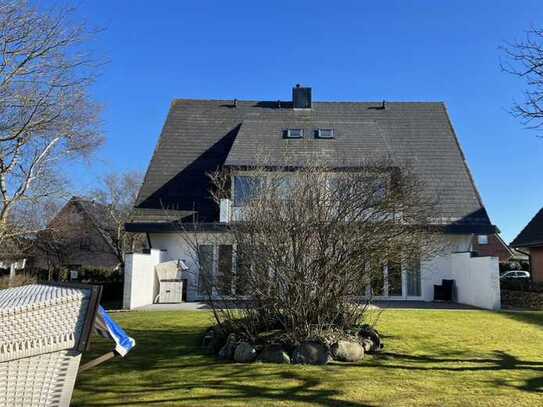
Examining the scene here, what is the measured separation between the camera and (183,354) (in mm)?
7695

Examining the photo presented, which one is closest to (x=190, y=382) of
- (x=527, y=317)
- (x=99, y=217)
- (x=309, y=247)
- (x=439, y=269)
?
(x=309, y=247)

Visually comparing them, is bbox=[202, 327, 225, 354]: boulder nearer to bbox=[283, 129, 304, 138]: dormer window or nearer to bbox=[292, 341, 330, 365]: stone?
bbox=[292, 341, 330, 365]: stone

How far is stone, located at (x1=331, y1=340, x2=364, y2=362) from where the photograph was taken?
7.18m

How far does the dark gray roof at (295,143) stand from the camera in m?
18.6

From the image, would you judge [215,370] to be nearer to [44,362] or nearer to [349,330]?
[349,330]

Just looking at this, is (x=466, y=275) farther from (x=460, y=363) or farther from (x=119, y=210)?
(x=119, y=210)

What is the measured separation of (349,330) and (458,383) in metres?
2.37

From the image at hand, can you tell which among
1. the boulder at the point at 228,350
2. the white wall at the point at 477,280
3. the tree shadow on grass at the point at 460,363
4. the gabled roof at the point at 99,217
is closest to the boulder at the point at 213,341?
the boulder at the point at 228,350

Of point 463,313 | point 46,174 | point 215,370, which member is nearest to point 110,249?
point 46,174

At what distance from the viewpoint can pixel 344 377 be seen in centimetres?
622

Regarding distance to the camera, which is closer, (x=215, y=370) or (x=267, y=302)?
(x=215, y=370)

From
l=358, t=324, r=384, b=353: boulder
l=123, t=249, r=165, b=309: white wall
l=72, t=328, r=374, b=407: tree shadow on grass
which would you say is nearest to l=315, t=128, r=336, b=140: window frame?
l=123, t=249, r=165, b=309: white wall

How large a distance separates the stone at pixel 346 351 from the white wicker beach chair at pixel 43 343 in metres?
4.85

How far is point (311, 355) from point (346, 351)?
0.60 meters
